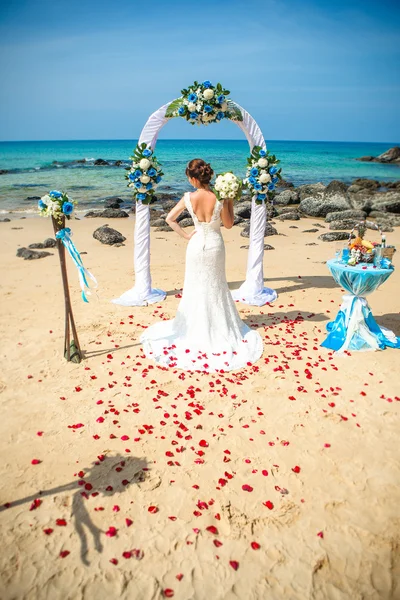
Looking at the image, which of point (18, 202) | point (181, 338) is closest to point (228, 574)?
point (181, 338)

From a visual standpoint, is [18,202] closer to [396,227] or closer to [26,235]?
[26,235]

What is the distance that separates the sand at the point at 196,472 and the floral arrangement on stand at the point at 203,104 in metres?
4.52

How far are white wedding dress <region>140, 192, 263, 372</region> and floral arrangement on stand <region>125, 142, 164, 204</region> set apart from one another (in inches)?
78.5

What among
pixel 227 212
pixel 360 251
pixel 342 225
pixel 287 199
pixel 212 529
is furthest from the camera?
pixel 287 199

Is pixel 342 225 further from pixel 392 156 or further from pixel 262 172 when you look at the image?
pixel 392 156

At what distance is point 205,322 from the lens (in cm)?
748

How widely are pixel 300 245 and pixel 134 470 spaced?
12.8 m

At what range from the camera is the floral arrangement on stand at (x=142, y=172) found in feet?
29.2

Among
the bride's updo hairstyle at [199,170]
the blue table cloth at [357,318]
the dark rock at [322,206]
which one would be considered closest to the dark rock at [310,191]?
the dark rock at [322,206]

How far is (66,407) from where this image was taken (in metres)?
6.02

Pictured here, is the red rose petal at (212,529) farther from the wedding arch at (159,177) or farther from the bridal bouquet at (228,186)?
the wedding arch at (159,177)

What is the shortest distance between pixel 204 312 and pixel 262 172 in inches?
140

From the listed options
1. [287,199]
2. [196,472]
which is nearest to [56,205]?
[196,472]

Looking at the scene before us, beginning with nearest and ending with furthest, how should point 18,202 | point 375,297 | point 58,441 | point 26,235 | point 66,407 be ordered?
point 58,441 → point 66,407 → point 375,297 → point 26,235 → point 18,202
